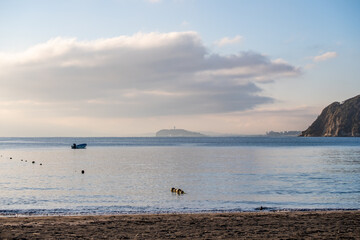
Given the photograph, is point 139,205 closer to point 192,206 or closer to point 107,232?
point 192,206

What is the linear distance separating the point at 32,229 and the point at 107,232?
3.84 meters

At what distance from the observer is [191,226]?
67.4 feet

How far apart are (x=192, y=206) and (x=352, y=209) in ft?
35.9

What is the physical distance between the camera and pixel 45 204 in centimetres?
2989

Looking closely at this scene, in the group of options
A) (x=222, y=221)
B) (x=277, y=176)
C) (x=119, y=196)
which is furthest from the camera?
(x=277, y=176)

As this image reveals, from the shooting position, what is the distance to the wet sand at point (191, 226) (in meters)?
18.4

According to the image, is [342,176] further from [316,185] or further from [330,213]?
[330,213]

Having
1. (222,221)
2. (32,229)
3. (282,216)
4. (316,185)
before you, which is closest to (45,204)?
(32,229)

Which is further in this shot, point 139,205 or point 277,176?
point 277,176

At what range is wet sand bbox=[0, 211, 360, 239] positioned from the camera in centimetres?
1836

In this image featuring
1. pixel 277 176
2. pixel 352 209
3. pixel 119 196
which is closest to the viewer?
pixel 352 209

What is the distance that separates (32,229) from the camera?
781 inches

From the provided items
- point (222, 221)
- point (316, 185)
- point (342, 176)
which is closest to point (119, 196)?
point (222, 221)

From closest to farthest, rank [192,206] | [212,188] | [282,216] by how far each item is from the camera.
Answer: [282,216] < [192,206] < [212,188]
